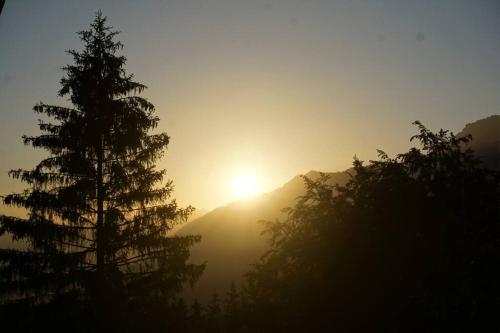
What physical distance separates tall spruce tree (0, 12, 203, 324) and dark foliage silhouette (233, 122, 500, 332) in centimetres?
660

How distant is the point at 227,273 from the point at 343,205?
166m

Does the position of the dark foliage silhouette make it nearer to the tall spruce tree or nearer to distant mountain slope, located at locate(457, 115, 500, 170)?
the tall spruce tree

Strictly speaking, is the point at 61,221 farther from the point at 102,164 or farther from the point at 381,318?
the point at 381,318

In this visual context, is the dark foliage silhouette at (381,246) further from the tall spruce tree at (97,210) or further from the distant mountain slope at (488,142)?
the distant mountain slope at (488,142)

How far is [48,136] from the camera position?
13727mm

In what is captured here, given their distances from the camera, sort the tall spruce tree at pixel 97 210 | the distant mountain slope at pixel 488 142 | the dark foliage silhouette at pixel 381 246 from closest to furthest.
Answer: the dark foliage silhouette at pixel 381 246 → the tall spruce tree at pixel 97 210 → the distant mountain slope at pixel 488 142

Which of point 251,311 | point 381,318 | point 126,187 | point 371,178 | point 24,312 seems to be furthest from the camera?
point 126,187

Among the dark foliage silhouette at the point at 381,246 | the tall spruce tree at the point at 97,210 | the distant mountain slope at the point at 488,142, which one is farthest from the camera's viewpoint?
the distant mountain slope at the point at 488,142

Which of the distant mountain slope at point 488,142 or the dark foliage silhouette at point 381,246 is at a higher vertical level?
the distant mountain slope at point 488,142

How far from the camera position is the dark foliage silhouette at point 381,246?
292 inches

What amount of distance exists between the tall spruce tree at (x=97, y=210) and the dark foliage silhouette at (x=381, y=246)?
660cm

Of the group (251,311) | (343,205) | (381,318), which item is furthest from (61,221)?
(381,318)

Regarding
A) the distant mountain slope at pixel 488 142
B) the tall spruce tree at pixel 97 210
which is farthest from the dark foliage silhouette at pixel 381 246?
the distant mountain slope at pixel 488 142

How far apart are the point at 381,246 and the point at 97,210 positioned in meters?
10.4
